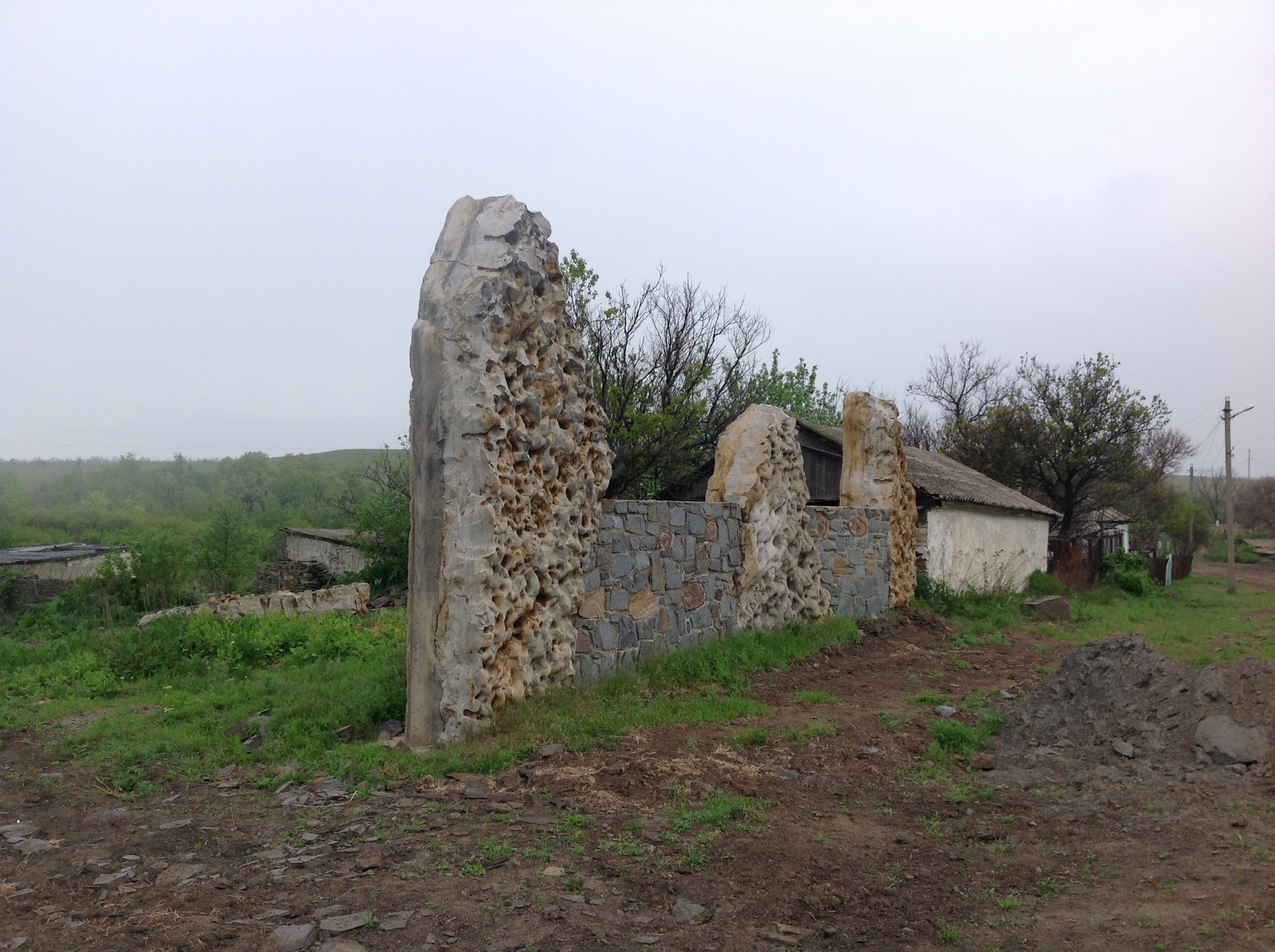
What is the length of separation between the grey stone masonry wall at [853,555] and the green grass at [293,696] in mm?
987

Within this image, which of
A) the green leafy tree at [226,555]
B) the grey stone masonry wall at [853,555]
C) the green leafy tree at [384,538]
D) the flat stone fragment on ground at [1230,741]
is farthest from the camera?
the green leafy tree at [384,538]

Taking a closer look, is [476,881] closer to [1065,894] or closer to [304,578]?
[1065,894]

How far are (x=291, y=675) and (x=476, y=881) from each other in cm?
548

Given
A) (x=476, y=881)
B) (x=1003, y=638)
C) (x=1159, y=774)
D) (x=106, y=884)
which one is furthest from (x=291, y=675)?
(x=1003, y=638)

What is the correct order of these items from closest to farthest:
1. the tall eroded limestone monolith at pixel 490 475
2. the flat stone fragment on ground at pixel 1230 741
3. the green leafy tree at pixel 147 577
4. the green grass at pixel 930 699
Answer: the flat stone fragment on ground at pixel 1230 741, the tall eroded limestone monolith at pixel 490 475, the green grass at pixel 930 699, the green leafy tree at pixel 147 577

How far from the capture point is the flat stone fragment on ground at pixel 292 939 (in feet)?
11.9

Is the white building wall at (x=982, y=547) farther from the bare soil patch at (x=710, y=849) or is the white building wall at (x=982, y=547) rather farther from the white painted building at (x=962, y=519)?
the bare soil patch at (x=710, y=849)

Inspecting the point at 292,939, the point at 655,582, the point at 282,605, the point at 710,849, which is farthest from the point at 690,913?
the point at 282,605

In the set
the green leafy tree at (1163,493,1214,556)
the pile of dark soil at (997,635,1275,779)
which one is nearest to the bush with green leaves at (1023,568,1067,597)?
the pile of dark soil at (997,635,1275,779)

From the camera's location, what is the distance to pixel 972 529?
1720cm

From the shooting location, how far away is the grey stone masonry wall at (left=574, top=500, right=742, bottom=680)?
8.26 meters

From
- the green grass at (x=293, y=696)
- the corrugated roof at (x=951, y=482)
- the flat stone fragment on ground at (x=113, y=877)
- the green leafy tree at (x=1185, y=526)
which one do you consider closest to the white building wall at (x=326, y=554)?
the green grass at (x=293, y=696)

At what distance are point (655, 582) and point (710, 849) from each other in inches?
172

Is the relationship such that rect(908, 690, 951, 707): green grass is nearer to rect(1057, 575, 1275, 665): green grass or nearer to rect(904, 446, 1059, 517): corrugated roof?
rect(1057, 575, 1275, 665): green grass
